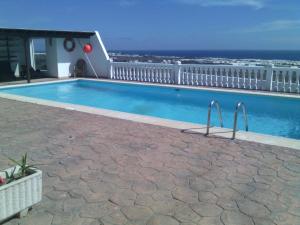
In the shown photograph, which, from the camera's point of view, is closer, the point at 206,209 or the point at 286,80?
the point at 206,209

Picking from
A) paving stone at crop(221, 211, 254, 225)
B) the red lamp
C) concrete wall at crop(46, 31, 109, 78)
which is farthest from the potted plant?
the red lamp

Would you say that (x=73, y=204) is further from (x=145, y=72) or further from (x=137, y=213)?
(x=145, y=72)

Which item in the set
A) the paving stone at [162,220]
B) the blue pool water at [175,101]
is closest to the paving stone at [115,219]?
the paving stone at [162,220]

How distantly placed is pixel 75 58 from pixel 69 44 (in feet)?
2.86

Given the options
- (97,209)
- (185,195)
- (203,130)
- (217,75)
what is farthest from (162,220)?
(217,75)

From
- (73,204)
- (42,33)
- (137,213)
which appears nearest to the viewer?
(137,213)

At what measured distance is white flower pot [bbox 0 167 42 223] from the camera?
2.74 metres

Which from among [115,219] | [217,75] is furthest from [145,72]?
[115,219]

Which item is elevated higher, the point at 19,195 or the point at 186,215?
the point at 19,195

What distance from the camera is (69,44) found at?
659 inches

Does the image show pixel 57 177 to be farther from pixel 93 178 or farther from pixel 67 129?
pixel 67 129

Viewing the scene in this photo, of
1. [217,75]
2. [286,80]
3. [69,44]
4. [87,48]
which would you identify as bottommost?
[286,80]

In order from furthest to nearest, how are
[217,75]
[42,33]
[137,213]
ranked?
[42,33]
[217,75]
[137,213]

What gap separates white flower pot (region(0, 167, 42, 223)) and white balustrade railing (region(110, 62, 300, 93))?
31.4 ft
